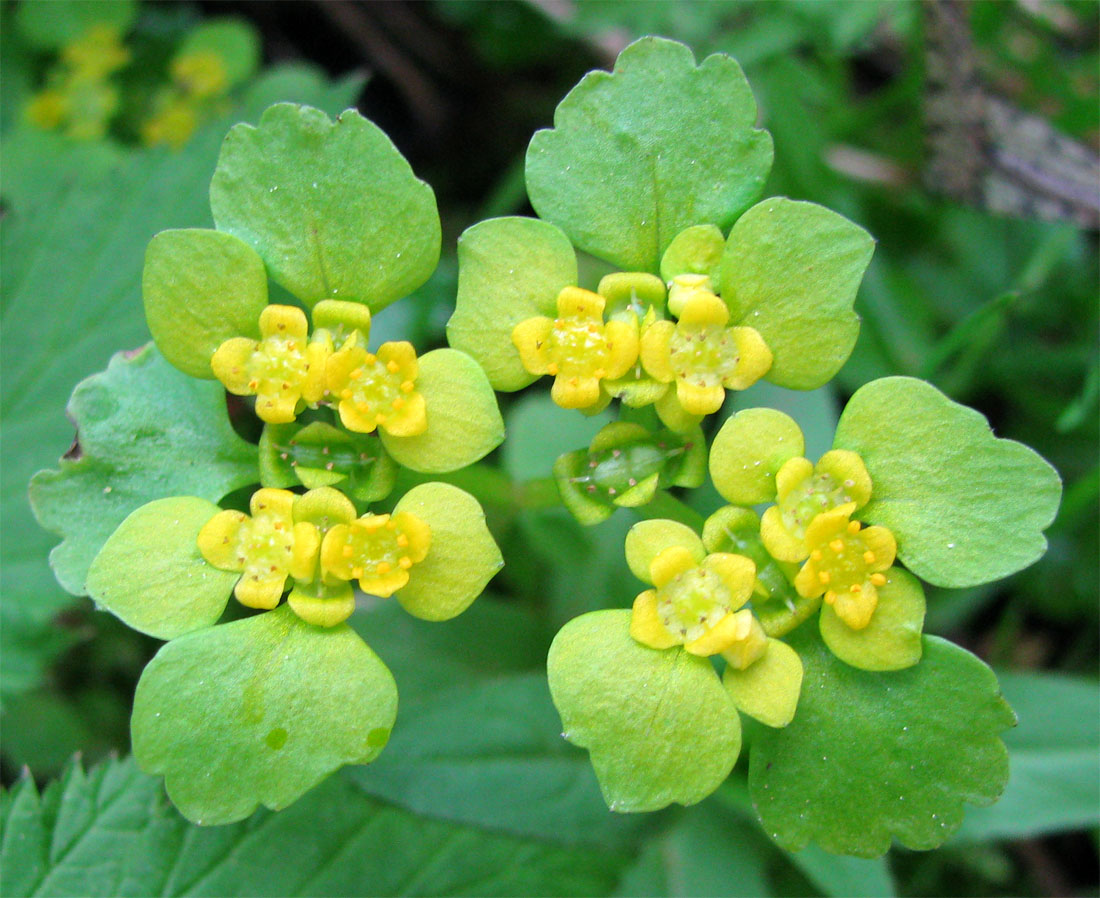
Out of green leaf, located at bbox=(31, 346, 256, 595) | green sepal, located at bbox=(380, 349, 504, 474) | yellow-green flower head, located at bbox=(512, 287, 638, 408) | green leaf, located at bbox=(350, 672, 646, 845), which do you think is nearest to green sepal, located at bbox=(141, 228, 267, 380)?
green leaf, located at bbox=(31, 346, 256, 595)

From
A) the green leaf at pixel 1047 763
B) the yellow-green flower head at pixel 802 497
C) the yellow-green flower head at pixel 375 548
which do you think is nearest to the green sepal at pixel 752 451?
the yellow-green flower head at pixel 802 497

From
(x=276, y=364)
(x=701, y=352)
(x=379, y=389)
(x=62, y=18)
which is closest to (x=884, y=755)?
(x=701, y=352)

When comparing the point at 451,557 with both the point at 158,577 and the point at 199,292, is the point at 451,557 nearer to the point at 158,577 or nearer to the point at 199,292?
the point at 158,577

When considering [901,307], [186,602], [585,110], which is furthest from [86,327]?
[901,307]

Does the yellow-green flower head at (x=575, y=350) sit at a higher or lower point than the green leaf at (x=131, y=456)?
higher

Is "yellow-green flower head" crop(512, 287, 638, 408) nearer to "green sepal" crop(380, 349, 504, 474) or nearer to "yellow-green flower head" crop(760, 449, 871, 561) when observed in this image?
"green sepal" crop(380, 349, 504, 474)

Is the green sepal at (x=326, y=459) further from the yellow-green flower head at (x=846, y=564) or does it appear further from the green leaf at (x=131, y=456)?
the yellow-green flower head at (x=846, y=564)
